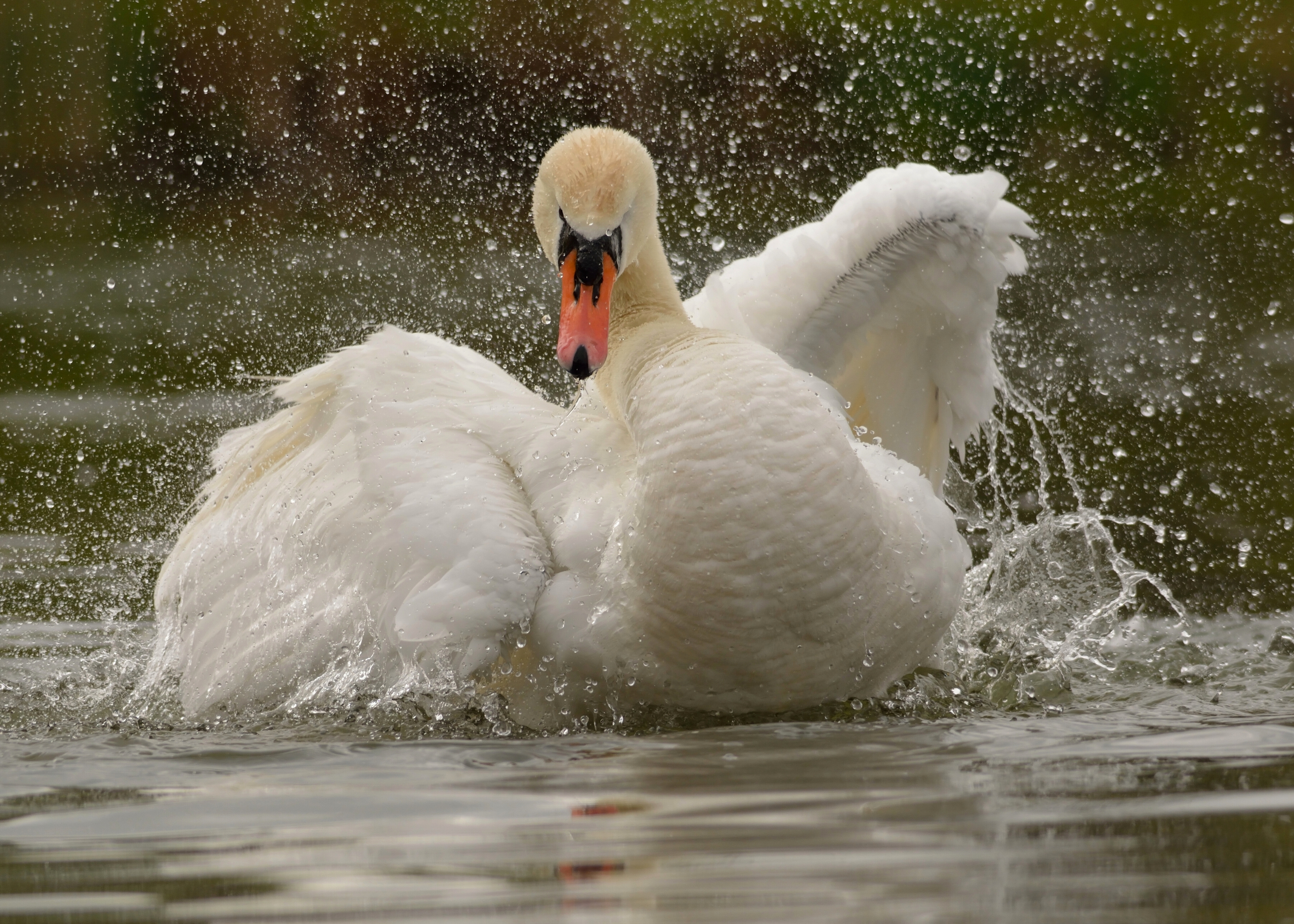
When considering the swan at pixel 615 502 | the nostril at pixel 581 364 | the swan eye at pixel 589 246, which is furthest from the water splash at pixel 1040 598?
the swan eye at pixel 589 246

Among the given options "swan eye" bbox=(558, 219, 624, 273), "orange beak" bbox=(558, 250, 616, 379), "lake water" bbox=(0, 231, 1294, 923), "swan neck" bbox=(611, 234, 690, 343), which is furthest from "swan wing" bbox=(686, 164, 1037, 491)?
"orange beak" bbox=(558, 250, 616, 379)

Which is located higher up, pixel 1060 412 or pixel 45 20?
pixel 45 20

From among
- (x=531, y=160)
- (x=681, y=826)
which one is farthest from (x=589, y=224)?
(x=531, y=160)

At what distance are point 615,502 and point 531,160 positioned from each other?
418 inches

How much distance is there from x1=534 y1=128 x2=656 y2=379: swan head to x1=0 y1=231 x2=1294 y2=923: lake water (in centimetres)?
104

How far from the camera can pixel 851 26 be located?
52.5ft

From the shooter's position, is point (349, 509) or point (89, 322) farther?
point (89, 322)

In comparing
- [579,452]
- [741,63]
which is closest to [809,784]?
[579,452]

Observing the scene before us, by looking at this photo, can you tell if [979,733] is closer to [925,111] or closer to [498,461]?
[498,461]

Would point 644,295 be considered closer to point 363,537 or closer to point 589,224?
point 589,224

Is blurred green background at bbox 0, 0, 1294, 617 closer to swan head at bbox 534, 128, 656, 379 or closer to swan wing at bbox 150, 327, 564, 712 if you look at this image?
swan wing at bbox 150, 327, 564, 712

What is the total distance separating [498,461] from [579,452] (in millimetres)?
242

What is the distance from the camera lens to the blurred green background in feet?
37.3

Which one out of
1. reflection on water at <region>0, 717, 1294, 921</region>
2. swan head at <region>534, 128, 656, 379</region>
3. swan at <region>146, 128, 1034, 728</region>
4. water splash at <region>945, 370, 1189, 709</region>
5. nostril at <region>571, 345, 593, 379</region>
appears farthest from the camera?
water splash at <region>945, 370, 1189, 709</region>
